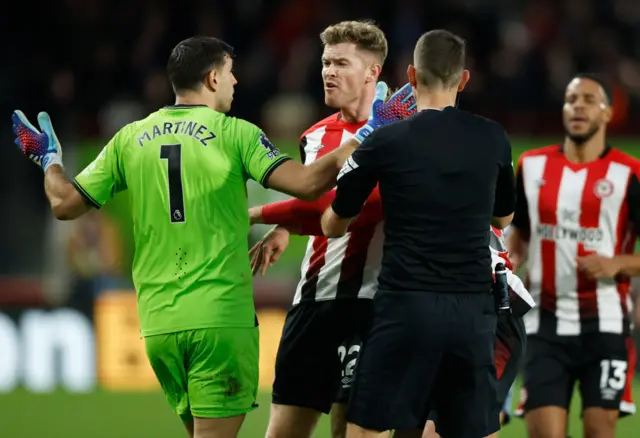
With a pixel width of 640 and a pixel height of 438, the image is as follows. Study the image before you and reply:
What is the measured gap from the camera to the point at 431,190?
5.07 metres

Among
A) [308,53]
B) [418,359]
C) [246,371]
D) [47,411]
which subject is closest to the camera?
[418,359]

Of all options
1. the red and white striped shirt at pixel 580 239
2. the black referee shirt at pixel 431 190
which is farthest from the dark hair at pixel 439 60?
the red and white striped shirt at pixel 580 239

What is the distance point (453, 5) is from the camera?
16391mm

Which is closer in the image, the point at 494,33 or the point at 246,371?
the point at 246,371

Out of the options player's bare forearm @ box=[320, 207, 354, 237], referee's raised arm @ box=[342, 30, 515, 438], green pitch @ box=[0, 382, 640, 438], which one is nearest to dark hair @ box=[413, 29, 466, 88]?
referee's raised arm @ box=[342, 30, 515, 438]

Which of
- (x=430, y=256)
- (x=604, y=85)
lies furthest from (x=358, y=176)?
(x=604, y=85)

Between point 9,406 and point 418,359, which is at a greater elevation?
point 418,359

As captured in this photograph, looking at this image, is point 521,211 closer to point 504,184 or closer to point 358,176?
point 504,184

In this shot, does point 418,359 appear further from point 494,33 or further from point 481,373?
point 494,33

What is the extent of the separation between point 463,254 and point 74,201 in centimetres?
183

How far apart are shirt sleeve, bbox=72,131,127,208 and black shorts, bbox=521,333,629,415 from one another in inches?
109

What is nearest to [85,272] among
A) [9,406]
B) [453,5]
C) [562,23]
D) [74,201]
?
[9,406]

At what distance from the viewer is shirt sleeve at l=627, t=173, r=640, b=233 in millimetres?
7203

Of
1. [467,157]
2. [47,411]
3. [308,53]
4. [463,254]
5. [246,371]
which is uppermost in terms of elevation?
[308,53]
